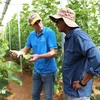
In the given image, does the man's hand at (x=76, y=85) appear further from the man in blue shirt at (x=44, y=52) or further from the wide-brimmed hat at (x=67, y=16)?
the man in blue shirt at (x=44, y=52)

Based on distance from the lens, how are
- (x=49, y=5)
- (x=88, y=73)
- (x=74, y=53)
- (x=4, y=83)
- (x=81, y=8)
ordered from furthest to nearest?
(x=49, y=5), (x=81, y=8), (x=4, y=83), (x=74, y=53), (x=88, y=73)

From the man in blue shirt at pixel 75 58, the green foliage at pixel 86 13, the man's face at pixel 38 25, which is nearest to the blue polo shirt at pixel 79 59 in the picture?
the man in blue shirt at pixel 75 58

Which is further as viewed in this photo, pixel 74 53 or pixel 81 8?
pixel 81 8

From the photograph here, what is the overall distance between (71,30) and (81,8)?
209 cm

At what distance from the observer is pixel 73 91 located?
2.84 m

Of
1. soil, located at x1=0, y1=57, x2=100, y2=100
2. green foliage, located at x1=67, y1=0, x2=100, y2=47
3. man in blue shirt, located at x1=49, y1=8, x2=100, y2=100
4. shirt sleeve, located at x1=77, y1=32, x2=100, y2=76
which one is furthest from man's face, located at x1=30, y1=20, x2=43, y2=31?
soil, located at x1=0, y1=57, x2=100, y2=100

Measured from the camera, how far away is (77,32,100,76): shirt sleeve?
8.33ft

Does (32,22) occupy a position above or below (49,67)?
above

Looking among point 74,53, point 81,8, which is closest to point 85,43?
point 74,53

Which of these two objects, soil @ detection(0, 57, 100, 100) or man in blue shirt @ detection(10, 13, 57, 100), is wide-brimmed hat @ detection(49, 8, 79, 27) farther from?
soil @ detection(0, 57, 100, 100)

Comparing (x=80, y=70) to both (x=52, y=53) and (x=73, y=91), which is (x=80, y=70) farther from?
(x=52, y=53)

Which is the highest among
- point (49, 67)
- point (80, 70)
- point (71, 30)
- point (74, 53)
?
point (71, 30)

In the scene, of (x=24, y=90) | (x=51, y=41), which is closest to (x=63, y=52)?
(x=51, y=41)

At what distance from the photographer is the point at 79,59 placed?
9.18 ft
